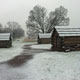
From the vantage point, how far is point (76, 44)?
24812 mm

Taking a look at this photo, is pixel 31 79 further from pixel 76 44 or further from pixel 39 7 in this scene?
pixel 39 7

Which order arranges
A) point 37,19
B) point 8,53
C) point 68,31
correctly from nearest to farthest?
point 8,53
point 68,31
point 37,19

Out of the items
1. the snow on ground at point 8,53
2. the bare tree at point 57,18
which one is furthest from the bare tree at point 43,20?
the snow on ground at point 8,53

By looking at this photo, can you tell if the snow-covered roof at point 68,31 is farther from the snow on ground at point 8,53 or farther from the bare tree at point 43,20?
the bare tree at point 43,20

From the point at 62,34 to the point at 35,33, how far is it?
46105mm

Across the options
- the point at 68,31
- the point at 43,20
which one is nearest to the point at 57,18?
the point at 43,20

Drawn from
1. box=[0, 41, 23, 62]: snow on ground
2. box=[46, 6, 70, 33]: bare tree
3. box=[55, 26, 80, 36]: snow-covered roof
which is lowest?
box=[0, 41, 23, 62]: snow on ground

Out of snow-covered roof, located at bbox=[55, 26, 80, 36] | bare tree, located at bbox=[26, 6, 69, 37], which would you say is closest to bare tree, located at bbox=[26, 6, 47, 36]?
bare tree, located at bbox=[26, 6, 69, 37]

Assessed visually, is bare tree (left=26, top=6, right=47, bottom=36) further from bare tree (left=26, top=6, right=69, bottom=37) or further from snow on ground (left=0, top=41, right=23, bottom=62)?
snow on ground (left=0, top=41, right=23, bottom=62)

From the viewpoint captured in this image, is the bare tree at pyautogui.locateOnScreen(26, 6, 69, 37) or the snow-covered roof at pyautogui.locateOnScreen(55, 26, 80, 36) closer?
the snow-covered roof at pyautogui.locateOnScreen(55, 26, 80, 36)

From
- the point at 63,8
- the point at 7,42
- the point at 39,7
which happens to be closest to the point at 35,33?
the point at 39,7

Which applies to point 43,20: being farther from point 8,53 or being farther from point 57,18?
point 8,53

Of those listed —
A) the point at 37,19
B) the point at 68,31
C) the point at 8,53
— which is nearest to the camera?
the point at 8,53

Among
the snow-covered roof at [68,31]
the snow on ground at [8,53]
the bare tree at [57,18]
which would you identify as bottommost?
the snow on ground at [8,53]
